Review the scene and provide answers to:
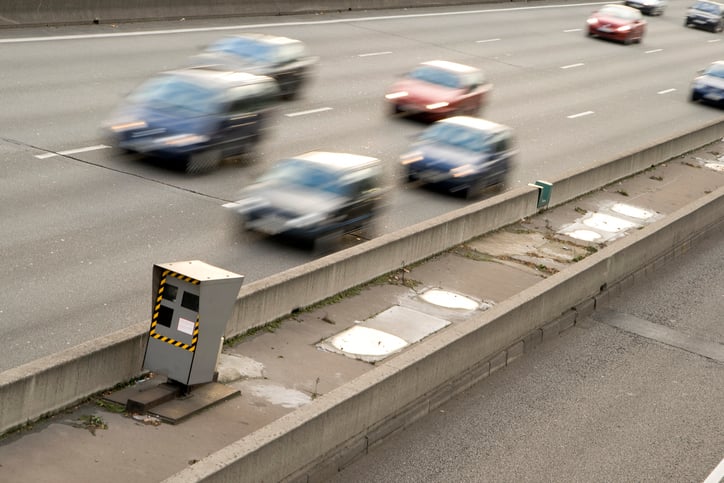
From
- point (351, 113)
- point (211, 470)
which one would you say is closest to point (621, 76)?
point (351, 113)

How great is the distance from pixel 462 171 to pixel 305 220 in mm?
5712

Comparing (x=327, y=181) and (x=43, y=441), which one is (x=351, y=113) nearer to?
(x=327, y=181)

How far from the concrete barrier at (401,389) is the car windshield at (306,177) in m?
4.19

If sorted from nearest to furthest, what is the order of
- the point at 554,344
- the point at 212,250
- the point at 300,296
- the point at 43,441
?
the point at 43,441 → the point at 300,296 → the point at 554,344 → the point at 212,250

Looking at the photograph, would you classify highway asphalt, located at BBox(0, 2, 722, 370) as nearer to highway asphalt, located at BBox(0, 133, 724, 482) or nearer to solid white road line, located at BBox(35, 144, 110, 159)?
solid white road line, located at BBox(35, 144, 110, 159)

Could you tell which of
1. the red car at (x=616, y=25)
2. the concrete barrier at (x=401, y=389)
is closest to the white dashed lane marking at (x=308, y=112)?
the concrete barrier at (x=401, y=389)

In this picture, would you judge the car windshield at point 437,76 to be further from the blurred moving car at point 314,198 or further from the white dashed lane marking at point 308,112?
the blurred moving car at point 314,198

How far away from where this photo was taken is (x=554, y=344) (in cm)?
1619

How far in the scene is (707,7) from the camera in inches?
2480

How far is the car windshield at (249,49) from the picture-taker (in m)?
29.4

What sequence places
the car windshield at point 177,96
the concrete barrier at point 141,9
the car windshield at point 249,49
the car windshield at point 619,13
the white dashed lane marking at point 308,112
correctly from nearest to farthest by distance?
the car windshield at point 177,96, the white dashed lane marking at point 308,112, the car windshield at point 249,49, the concrete barrier at point 141,9, the car windshield at point 619,13

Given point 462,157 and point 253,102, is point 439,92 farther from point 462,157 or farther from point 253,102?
point 253,102

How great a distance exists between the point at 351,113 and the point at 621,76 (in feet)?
56.1

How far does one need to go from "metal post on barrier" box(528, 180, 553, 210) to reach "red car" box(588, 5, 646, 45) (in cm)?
3009
